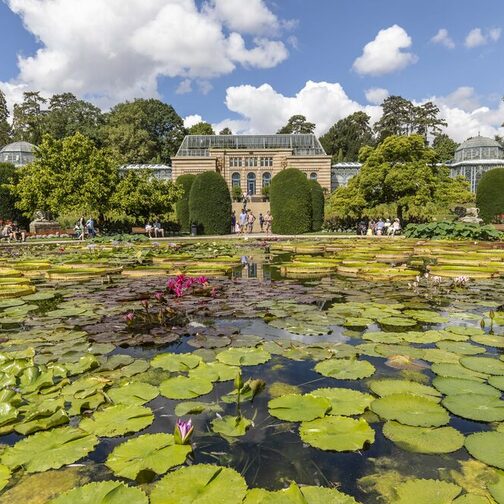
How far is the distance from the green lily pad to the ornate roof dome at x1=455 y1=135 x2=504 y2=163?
2089 inches

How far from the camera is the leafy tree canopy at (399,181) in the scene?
24.6 m

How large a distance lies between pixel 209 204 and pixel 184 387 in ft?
72.1

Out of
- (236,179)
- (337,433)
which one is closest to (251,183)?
(236,179)

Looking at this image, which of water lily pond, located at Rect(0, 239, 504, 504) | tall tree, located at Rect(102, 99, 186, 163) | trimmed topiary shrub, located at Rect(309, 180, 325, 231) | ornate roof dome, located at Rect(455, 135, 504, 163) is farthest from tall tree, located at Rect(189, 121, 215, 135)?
water lily pond, located at Rect(0, 239, 504, 504)

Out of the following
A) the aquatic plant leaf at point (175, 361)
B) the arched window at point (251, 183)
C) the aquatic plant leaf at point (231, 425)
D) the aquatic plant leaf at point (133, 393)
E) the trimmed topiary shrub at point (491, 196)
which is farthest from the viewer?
the arched window at point (251, 183)

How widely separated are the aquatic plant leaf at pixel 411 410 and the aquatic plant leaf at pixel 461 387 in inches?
9.4

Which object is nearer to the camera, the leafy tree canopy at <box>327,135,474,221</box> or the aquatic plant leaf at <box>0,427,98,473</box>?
the aquatic plant leaf at <box>0,427,98,473</box>

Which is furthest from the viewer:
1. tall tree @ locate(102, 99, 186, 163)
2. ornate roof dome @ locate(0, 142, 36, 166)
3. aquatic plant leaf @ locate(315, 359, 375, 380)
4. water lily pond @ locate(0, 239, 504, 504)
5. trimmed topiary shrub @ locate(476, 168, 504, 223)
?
tall tree @ locate(102, 99, 186, 163)

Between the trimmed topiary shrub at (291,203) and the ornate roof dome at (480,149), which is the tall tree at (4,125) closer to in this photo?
the trimmed topiary shrub at (291,203)

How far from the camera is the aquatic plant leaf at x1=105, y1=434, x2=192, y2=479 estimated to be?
1.80m

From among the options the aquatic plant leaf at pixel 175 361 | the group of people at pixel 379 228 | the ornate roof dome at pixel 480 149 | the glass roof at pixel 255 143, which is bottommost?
the aquatic plant leaf at pixel 175 361

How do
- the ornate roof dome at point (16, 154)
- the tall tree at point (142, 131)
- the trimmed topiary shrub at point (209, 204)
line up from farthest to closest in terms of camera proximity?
the tall tree at point (142, 131) < the ornate roof dome at point (16, 154) < the trimmed topiary shrub at point (209, 204)

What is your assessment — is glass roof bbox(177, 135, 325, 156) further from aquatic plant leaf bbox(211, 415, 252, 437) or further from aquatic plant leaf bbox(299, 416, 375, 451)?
aquatic plant leaf bbox(299, 416, 375, 451)

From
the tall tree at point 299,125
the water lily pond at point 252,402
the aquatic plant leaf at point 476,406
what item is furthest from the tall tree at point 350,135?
the aquatic plant leaf at point 476,406
